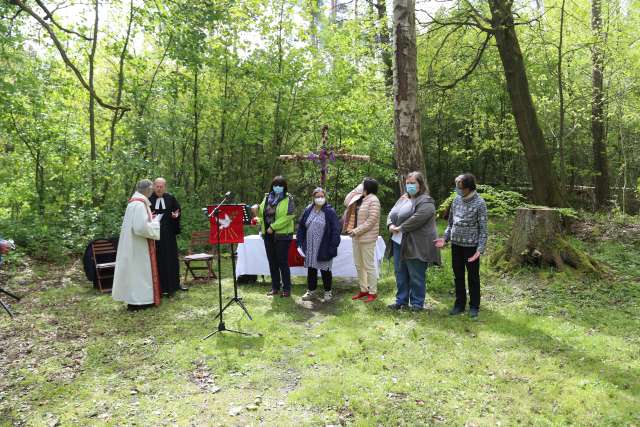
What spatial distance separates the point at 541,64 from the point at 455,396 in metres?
13.0

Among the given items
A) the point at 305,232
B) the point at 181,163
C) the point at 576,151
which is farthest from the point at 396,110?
the point at 576,151

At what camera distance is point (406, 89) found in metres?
7.54

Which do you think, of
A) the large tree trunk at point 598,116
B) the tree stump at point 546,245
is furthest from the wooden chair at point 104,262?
the large tree trunk at point 598,116

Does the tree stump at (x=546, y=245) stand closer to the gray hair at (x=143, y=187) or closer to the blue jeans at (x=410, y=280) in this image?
the blue jeans at (x=410, y=280)

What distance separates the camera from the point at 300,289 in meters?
7.69

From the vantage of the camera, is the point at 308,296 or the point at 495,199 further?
the point at 495,199

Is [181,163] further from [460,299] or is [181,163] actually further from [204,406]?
[204,406]

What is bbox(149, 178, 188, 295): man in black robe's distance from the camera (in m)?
7.27

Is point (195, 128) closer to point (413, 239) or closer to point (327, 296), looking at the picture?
point (327, 296)

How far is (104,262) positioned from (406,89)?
19.3ft

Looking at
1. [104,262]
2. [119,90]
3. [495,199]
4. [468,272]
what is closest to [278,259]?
[468,272]

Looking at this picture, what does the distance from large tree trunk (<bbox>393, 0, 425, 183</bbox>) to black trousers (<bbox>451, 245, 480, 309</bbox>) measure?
217 centimetres

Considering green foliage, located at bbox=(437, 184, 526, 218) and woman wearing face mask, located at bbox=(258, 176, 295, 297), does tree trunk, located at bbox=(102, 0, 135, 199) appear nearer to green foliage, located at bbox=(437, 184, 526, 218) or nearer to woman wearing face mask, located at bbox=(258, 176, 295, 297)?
woman wearing face mask, located at bbox=(258, 176, 295, 297)

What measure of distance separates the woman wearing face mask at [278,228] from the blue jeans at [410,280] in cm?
163
